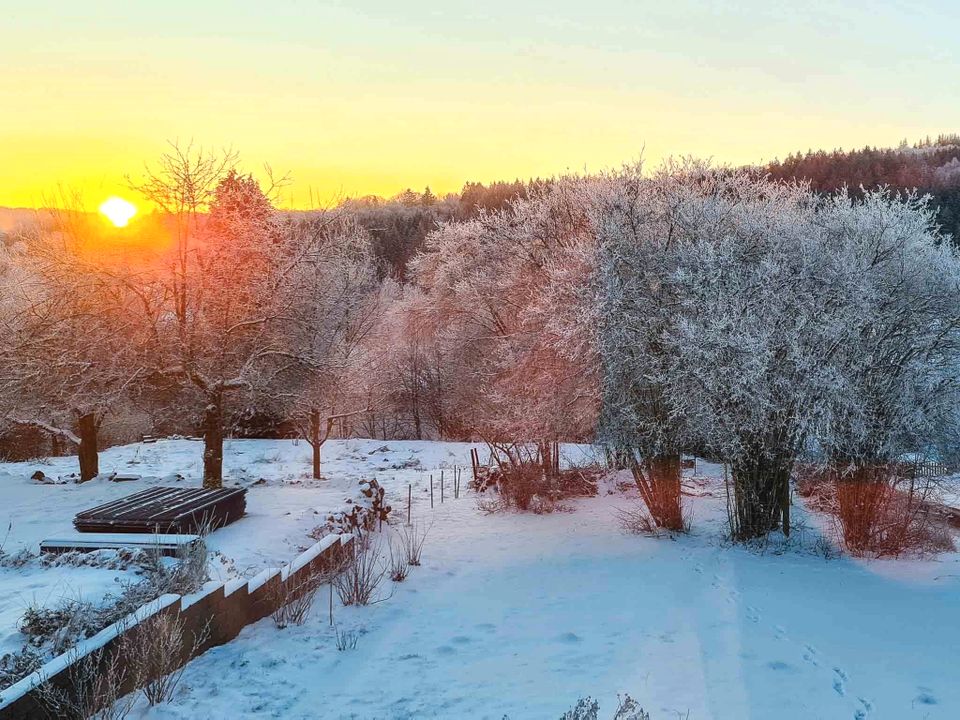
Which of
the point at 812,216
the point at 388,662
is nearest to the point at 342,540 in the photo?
the point at 388,662

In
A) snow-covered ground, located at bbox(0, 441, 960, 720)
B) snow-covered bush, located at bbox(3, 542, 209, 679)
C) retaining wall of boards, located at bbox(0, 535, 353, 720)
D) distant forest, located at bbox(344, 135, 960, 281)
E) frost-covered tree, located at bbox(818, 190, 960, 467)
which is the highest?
distant forest, located at bbox(344, 135, 960, 281)

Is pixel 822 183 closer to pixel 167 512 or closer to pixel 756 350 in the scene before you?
pixel 756 350

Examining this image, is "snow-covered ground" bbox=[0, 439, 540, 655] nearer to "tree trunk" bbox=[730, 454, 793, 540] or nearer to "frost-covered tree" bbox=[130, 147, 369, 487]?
"frost-covered tree" bbox=[130, 147, 369, 487]

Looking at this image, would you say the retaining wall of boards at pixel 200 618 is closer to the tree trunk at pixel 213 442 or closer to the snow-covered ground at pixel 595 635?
the snow-covered ground at pixel 595 635

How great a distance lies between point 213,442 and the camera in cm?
1239

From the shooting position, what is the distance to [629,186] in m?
12.6

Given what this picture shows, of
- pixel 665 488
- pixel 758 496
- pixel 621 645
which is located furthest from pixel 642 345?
pixel 621 645

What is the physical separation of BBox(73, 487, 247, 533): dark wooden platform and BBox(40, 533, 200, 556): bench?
0.87 feet

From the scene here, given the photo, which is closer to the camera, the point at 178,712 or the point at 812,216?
the point at 178,712

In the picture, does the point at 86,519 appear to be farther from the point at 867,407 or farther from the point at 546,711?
the point at 867,407

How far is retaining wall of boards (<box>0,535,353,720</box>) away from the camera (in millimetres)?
3928

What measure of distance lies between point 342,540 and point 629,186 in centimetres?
829

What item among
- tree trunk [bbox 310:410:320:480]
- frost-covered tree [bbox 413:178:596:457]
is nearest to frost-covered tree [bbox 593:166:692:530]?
frost-covered tree [bbox 413:178:596:457]

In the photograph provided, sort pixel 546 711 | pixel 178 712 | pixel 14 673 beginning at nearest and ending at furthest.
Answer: pixel 14 673, pixel 178 712, pixel 546 711
